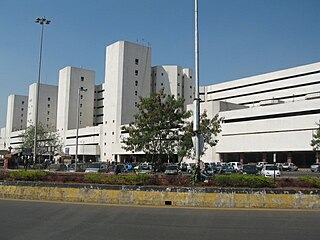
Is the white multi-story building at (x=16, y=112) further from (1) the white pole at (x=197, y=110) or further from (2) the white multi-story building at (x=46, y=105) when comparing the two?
(1) the white pole at (x=197, y=110)

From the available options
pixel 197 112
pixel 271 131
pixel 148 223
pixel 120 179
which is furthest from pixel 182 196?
pixel 271 131

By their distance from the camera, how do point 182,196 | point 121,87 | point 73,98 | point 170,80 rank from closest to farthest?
point 182,196
point 121,87
point 170,80
point 73,98

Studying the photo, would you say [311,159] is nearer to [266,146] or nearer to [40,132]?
[266,146]

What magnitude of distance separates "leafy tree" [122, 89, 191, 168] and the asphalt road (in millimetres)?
12957

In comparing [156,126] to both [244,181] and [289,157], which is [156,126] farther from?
[289,157]

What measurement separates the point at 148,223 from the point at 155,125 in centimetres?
1584

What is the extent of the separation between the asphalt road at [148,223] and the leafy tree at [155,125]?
12957mm

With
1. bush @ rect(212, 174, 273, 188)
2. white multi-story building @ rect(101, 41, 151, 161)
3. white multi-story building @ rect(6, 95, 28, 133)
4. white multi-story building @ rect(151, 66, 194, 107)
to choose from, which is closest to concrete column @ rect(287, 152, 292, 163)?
white multi-story building @ rect(101, 41, 151, 161)

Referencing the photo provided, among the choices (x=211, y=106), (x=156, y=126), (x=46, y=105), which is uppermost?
(x=46, y=105)

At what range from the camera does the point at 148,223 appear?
9375 mm

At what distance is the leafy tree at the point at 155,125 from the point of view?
25172 mm

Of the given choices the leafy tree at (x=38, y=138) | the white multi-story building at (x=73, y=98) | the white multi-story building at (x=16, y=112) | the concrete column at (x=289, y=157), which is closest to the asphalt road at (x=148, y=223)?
the concrete column at (x=289, y=157)

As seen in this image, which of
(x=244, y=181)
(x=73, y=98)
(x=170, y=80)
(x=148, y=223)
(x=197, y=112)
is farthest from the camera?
(x=73, y=98)

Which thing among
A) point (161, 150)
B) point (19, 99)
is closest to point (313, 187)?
point (161, 150)
